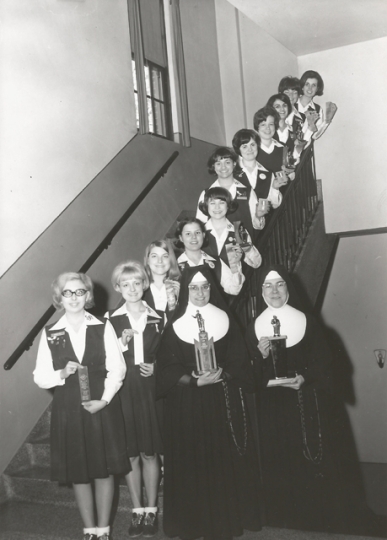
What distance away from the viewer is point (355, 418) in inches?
302

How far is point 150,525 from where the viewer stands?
10.7ft

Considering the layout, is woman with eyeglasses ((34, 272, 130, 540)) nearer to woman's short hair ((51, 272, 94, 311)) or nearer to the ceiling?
woman's short hair ((51, 272, 94, 311))

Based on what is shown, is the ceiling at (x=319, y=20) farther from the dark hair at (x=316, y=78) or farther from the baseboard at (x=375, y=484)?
the baseboard at (x=375, y=484)

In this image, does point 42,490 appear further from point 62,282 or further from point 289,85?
point 289,85

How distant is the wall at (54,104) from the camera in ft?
Result: 15.3

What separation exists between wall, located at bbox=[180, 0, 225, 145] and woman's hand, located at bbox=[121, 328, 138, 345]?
4.98 m

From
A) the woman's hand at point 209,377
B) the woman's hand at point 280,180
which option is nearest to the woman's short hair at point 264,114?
the woman's hand at point 280,180

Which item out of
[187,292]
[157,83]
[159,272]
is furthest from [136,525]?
[157,83]

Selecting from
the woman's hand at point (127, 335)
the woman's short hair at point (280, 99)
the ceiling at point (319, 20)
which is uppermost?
the ceiling at point (319, 20)

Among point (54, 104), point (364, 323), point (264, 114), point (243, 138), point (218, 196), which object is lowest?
point (364, 323)

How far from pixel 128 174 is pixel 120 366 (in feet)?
11.6

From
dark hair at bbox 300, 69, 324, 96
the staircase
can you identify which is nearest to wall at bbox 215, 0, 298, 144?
dark hair at bbox 300, 69, 324, 96

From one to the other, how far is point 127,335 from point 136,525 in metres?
1.14

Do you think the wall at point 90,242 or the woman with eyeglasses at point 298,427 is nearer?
the woman with eyeglasses at point 298,427
